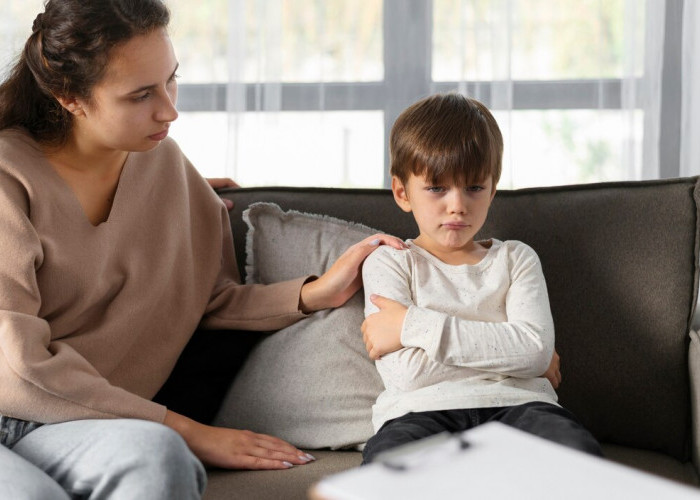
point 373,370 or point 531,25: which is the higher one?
point 531,25

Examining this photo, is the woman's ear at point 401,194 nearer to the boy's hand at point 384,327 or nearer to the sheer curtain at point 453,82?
the boy's hand at point 384,327

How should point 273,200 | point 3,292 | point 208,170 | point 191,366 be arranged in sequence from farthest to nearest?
1. point 208,170
2. point 273,200
3. point 191,366
4. point 3,292

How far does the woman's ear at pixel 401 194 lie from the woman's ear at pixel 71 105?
0.58 m

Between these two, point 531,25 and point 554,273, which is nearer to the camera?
point 554,273

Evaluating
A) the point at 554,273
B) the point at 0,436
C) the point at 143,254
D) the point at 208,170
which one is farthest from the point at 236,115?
the point at 0,436

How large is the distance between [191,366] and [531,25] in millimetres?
1424

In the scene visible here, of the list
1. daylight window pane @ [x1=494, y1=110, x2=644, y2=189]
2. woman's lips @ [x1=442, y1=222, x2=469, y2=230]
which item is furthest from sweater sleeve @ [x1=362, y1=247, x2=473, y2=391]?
daylight window pane @ [x1=494, y1=110, x2=644, y2=189]

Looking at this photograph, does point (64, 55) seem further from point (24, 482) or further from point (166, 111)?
point (24, 482)

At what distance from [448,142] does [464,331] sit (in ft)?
1.11

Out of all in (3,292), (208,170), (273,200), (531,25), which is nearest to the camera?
(3,292)

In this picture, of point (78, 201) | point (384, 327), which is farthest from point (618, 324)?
point (78, 201)

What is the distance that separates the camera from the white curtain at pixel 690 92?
2.34 meters

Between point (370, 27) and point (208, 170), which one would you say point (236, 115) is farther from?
point (370, 27)

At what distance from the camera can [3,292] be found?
1354 mm
